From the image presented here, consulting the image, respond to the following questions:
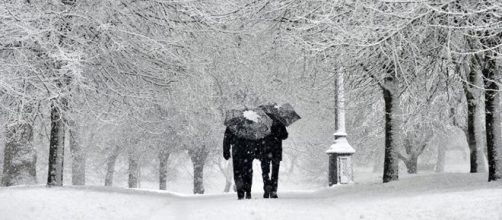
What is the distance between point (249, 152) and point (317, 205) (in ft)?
5.02

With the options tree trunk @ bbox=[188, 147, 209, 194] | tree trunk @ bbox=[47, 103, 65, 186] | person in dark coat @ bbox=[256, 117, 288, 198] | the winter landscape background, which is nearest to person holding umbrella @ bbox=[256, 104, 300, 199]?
person in dark coat @ bbox=[256, 117, 288, 198]

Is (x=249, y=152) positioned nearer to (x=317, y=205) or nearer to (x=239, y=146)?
(x=239, y=146)

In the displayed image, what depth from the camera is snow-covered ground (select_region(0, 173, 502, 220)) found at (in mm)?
7852

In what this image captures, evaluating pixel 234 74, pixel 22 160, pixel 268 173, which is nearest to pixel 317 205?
pixel 268 173

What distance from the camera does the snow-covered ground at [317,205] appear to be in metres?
7.85

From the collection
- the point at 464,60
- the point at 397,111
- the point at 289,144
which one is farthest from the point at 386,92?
the point at 289,144

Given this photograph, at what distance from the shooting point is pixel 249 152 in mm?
10820

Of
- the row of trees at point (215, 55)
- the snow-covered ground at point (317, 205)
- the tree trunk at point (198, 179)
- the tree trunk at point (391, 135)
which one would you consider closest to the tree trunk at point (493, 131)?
the row of trees at point (215, 55)

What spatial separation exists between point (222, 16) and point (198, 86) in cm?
417

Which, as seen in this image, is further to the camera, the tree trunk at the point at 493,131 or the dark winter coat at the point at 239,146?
the dark winter coat at the point at 239,146

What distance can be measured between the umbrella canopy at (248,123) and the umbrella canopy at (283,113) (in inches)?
8.4

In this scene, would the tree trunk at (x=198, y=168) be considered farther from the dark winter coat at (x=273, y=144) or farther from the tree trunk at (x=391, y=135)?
the dark winter coat at (x=273, y=144)

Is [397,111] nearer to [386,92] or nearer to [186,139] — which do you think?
[386,92]

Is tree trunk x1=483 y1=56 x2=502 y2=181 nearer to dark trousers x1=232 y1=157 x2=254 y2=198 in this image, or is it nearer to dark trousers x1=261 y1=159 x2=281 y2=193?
dark trousers x1=261 y1=159 x2=281 y2=193
